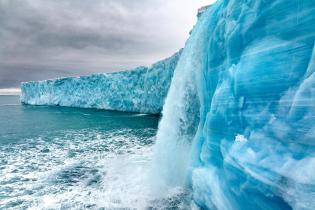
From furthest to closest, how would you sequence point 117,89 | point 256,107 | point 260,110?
point 117,89 < point 256,107 < point 260,110

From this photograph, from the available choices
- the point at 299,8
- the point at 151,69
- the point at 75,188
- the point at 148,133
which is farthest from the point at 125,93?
the point at 299,8

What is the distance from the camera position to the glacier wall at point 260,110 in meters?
4.26

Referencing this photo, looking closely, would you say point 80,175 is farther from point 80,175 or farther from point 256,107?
point 256,107

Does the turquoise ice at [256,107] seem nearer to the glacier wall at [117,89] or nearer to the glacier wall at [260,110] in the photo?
the glacier wall at [260,110]

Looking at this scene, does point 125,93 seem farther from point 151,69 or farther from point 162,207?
point 162,207

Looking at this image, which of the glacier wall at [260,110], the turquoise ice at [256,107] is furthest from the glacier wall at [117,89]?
the glacier wall at [260,110]

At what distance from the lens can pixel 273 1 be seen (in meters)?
5.24

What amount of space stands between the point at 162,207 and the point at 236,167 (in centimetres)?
380

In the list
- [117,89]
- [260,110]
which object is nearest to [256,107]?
[260,110]

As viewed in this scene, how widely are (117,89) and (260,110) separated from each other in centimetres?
4194

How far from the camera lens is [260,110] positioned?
5.23 metres

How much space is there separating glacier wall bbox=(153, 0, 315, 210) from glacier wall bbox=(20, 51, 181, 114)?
2578 centimetres

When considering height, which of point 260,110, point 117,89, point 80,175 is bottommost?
point 80,175

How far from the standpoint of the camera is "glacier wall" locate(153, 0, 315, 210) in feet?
14.0
